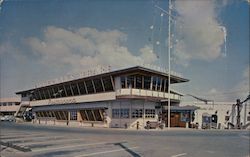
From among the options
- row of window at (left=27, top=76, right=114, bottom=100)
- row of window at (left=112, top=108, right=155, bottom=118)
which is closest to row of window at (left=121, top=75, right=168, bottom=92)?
row of window at (left=27, top=76, right=114, bottom=100)

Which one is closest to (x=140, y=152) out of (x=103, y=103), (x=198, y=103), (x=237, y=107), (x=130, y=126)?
(x=130, y=126)

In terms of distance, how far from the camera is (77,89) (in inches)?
1339

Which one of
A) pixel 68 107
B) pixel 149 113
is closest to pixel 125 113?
pixel 149 113

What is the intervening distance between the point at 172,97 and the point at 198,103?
4.13 m

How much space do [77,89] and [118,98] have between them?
7.49m

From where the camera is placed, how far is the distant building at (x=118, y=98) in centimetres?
2873

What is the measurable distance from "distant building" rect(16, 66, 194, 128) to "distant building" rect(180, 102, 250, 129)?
1.90 m

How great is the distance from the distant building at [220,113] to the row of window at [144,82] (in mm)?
5197

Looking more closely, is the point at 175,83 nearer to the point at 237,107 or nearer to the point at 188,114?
the point at 188,114

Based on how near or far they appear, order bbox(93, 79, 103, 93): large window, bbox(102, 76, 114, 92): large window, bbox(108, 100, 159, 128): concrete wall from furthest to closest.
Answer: bbox(93, 79, 103, 93): large window, bbox(102, 76, 114, 92): large window, bbox(108, 100, 159, 128): concrete wall

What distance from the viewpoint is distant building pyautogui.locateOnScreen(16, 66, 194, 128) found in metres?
28.7

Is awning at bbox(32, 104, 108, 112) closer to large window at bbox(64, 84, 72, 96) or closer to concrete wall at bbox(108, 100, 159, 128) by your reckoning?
concrete wall at bbox(108, 100, 159, 128)

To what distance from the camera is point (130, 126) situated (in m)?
28.7

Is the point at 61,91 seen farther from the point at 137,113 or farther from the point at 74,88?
the point at 137,113
